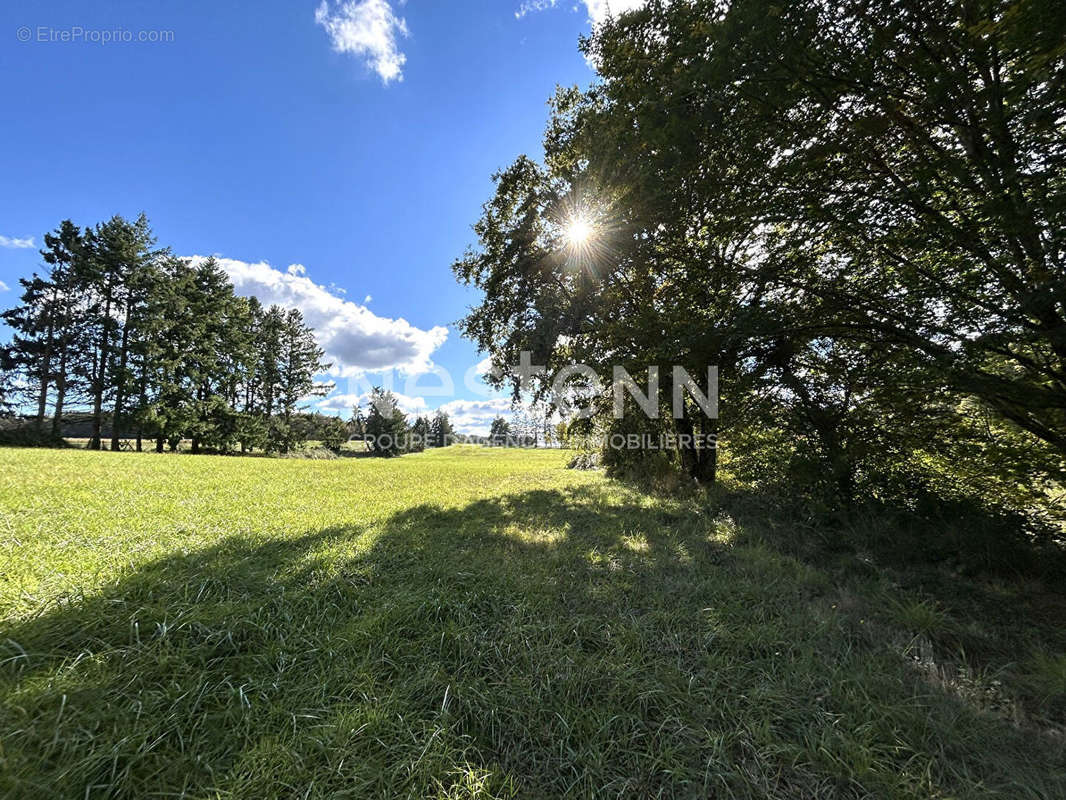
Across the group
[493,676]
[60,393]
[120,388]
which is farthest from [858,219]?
[60,393]

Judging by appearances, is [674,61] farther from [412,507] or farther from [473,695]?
[412,507]

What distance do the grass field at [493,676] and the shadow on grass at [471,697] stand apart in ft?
0.04

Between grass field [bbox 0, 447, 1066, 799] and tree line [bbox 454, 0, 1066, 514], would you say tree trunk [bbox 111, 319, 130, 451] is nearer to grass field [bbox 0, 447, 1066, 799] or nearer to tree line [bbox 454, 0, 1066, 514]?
grass field [bbox 0, 447, 1066, 799]

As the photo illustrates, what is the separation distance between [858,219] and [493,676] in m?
6.32

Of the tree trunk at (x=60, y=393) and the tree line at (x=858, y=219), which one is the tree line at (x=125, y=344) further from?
the tree line at (x=858, y=219)

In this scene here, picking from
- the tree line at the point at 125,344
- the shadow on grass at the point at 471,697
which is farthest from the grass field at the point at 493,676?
the tree line at the point at 125,344

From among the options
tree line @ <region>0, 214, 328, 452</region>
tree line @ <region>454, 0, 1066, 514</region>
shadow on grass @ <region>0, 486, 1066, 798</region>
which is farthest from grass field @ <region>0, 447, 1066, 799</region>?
tree line @ <region>0, 214, 328, 452</region>

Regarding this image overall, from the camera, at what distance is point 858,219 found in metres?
4.39

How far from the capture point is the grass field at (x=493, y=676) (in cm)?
181

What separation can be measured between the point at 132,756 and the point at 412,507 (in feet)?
20.1

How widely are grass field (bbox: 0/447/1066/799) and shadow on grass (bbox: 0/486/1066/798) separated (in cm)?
1

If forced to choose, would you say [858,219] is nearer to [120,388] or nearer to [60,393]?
[120,388]

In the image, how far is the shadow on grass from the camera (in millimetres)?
1786

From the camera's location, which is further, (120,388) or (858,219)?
(120,388)
